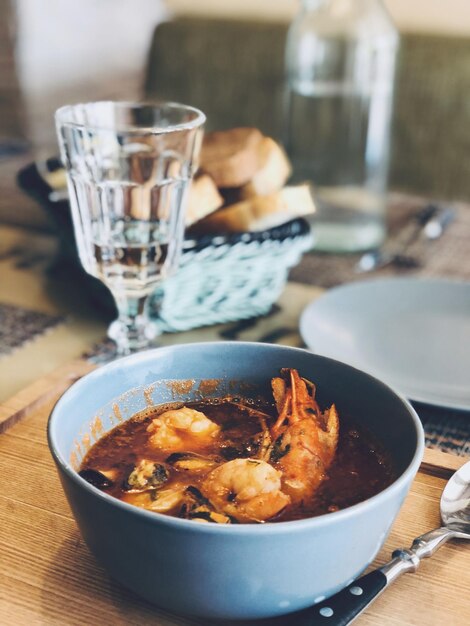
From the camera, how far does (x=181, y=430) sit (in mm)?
649

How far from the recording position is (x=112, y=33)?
2.59 m

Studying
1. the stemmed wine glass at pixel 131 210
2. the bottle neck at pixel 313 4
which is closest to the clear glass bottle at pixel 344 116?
the bottle neck at pixel 313 4

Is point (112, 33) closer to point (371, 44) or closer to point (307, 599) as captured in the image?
point (371, 44)

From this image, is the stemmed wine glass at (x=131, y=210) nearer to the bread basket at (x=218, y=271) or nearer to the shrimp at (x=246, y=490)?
the bread basket at (x=218, y=271)

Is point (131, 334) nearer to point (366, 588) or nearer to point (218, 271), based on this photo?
point (218, 271)

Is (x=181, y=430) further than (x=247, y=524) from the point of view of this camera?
Yes

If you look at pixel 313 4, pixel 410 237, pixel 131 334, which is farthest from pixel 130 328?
pixel 313 4

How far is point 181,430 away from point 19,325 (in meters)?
0.48

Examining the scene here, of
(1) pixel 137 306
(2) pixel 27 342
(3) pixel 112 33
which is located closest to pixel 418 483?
(1) pixel 137 306

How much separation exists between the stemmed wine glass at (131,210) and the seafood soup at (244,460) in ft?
0.80

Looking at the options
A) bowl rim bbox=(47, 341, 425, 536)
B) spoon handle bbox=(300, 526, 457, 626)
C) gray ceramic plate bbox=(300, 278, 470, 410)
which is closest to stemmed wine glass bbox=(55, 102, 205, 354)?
gray ceramic plate bbox=(300, 278, 470, 410)

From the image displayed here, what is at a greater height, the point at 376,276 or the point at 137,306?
the point at 137,306

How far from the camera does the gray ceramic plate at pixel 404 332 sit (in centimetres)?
90

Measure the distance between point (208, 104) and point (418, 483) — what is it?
6.19ft
